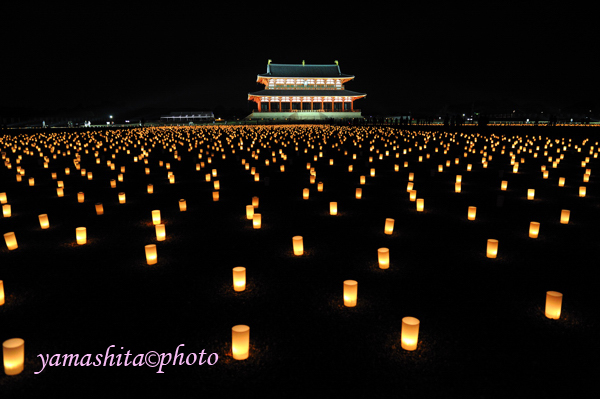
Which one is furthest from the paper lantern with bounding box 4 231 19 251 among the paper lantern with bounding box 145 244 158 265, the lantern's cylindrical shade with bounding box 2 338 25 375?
the lantern's cylindrical shade with bounding box 2 338 25 375

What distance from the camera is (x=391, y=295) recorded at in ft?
12.1

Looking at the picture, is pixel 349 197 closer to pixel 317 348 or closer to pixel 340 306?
pixel 340 306

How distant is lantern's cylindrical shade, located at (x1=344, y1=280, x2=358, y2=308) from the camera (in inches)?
133

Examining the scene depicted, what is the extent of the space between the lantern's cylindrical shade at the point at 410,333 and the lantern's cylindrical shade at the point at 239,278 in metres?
1.60

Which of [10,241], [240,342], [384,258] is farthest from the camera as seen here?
[10,241]

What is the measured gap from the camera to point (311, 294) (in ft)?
12.2

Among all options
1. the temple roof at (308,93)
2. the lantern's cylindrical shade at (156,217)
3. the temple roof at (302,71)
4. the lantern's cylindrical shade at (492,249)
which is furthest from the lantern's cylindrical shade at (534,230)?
the temple roof at (302,71)

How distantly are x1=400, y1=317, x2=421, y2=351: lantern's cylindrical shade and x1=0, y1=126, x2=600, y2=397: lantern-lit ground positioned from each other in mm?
68

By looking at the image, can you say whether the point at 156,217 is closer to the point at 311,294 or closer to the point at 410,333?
the point at 311,294

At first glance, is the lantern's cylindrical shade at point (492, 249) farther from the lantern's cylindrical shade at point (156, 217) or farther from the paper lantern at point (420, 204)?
the lantern's cylindrical shade at point (156, 217)

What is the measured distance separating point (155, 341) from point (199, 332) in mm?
330

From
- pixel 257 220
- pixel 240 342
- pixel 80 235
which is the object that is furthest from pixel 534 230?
pixel 80 235

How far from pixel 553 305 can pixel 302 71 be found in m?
64.3

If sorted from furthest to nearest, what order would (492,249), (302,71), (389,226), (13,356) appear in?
1. (302,71)
2. (389,226)
3. (492,249)
4. (13,356)
